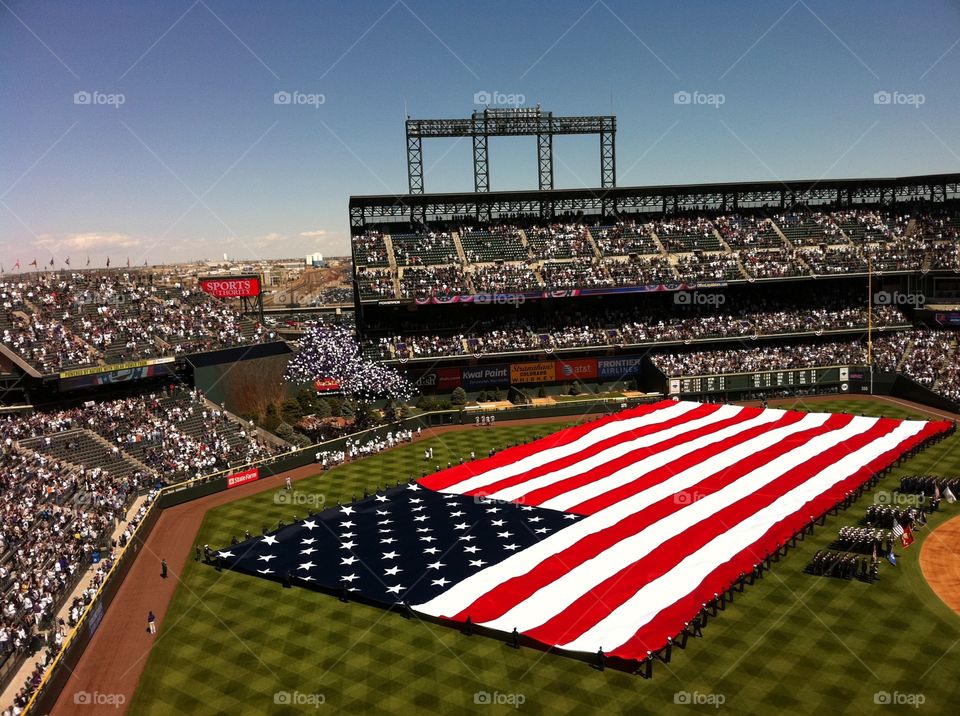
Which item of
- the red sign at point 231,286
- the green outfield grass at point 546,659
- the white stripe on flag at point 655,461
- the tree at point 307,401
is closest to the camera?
the green outfield grass at point 546,659

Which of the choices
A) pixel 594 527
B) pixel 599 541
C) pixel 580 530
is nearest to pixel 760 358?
pixel 594 527

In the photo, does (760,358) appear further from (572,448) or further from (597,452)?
(572,448)

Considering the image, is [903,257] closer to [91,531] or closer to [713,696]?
[713,696]

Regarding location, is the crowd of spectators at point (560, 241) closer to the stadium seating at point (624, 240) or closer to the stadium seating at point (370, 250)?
the stadium seating at point (624, 240)

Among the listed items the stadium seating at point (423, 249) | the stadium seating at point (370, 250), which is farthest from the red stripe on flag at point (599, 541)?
the stadium seating at point (370, 250)

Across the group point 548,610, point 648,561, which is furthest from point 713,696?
point 648,561
